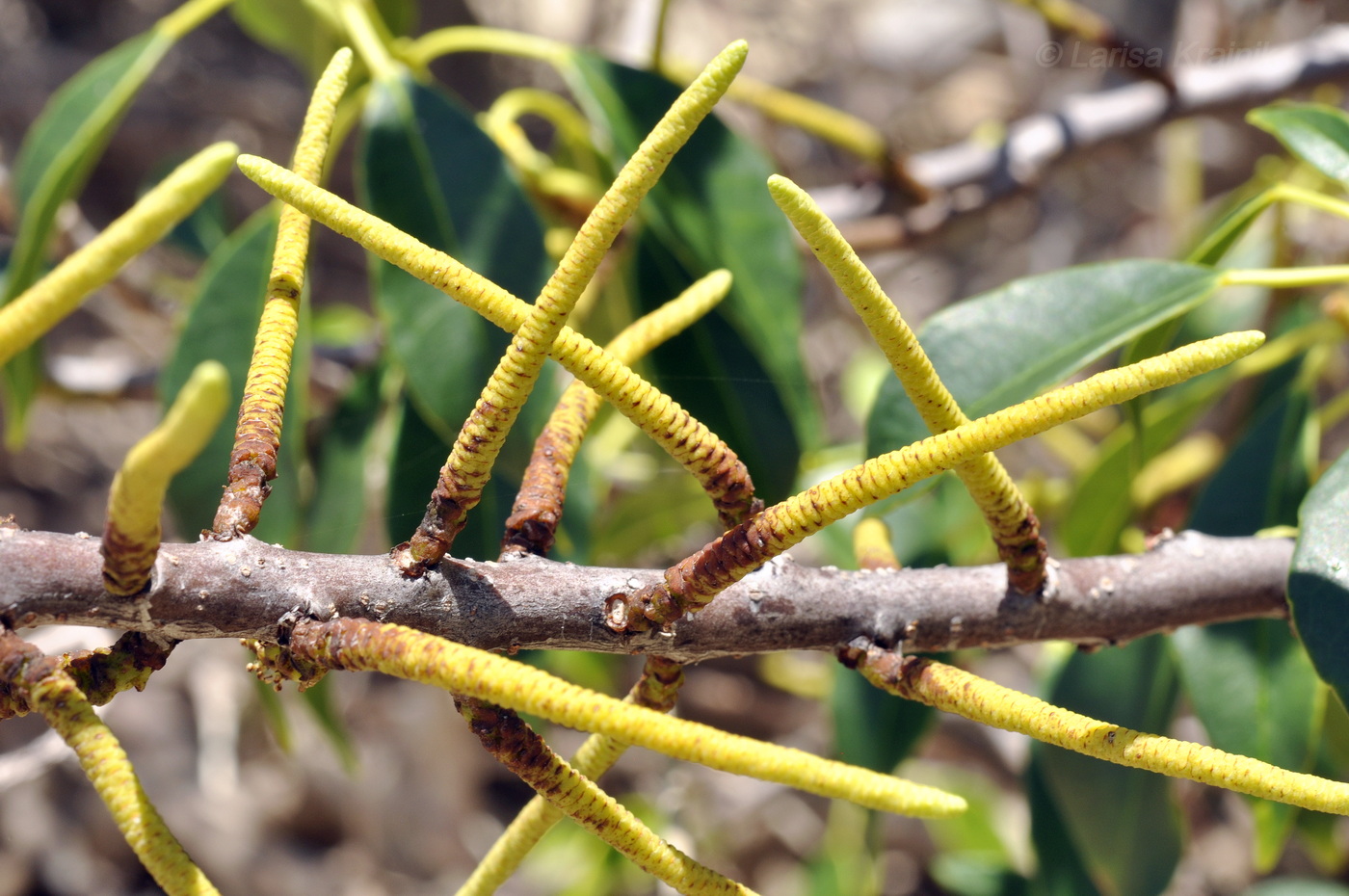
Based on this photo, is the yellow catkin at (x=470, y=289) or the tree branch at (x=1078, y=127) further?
the tree branch at (x=1078, y=127)

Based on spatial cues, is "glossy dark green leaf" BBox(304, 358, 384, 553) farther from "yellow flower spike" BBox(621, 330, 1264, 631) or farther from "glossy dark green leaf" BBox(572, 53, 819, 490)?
"yellow flower spike" BBox(621, 330, 1264, 631)

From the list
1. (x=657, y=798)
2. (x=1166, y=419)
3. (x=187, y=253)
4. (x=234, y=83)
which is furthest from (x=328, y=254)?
(x=1166, y=419)

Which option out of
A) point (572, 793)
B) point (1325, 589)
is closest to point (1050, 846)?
point (1325, 589)

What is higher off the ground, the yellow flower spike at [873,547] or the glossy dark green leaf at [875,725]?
the yellow flower spike at [873,547]

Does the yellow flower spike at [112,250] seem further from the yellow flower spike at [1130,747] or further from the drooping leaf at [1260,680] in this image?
the drooping leaf at [1260,680]

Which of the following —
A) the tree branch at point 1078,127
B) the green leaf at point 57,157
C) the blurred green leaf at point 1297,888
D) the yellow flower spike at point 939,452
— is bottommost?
the blurred green leaf at point 1297,888

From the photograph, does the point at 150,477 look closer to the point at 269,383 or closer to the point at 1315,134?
the point at 269,383

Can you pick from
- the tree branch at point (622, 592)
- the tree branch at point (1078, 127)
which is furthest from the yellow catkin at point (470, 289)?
the tree branch at point (1078, 127)

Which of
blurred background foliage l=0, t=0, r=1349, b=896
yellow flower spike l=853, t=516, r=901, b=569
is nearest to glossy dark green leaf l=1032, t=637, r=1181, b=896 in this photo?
blurred background foliage l=0, t=0, r=1349, b=896
